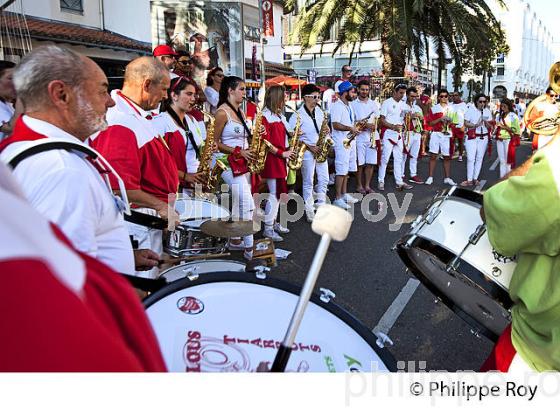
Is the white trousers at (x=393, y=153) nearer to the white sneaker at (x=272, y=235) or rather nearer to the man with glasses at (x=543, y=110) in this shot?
the white sneaker at (x=272, y=235)

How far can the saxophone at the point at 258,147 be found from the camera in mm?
5770

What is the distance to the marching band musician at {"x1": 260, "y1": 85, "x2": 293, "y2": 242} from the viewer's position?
643 centimetres

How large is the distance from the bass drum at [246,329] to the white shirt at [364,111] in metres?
8.14

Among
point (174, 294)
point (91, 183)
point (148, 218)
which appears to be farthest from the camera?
point (148, 218)

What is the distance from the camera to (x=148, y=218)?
9.16 feet

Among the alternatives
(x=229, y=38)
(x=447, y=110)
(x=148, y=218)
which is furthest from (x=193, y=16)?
(x=148, y=218)

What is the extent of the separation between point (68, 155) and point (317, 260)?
1035 millimetres

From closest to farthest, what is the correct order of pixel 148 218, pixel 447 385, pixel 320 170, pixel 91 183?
pixel 447 385, pixel 91 183, pixel 148 218, pixel 320 170

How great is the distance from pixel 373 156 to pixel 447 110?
3.02 metres

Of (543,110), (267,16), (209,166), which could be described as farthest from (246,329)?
(267,16)

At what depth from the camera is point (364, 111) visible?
373 inches

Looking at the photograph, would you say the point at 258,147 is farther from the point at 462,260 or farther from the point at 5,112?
the point at 462,260

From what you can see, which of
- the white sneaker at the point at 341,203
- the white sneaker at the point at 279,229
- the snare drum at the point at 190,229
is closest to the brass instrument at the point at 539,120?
the snare drum at the point at 190,229

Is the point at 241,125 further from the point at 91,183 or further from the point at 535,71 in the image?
the point at 535,71
